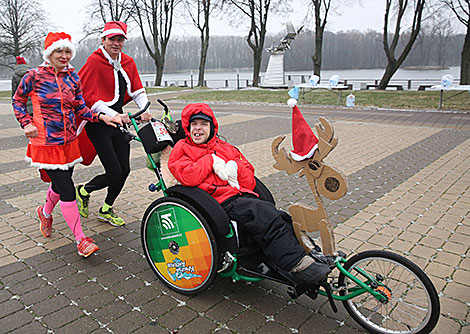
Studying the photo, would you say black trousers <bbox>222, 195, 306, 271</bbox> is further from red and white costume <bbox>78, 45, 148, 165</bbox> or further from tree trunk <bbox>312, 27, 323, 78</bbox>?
tree trunk <bbox>312, 27, 323, 78</bbox>

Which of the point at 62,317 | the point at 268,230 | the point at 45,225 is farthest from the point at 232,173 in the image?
the point at 45,225

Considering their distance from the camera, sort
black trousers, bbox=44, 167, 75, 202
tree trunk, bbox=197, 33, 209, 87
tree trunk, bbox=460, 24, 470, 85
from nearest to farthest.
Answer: black trousers, bbox=44, 167, 75, 202 → tree trunk, bbox=460, 24, 470, 85 → tree trunk, bbox=197, 33, 209, 87

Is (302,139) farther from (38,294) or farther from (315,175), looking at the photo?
(38,294)

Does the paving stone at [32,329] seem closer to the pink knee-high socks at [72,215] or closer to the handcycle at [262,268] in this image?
the handcycle at [262,268]

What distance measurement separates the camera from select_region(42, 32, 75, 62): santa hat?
3082mm

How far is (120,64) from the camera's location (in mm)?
3691

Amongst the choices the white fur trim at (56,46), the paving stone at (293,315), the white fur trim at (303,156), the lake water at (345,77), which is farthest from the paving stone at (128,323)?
the lake water at (345,77)

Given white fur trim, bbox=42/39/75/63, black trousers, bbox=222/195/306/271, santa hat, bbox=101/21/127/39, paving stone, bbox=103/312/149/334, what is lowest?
paving stone, bbox=103/312/149/334

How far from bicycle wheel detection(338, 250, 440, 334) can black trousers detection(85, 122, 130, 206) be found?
2.32 metres

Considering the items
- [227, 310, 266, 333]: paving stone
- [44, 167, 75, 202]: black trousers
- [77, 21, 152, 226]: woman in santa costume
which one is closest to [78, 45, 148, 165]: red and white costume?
[77, 21, 152, 226]: woman in santa costume

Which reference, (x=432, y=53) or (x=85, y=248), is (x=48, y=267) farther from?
(x=432, y=53)

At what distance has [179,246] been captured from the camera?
266cm

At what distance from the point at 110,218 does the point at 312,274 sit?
8.39 ft

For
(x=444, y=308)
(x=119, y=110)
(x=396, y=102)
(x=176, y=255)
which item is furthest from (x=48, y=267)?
(x=396, y=102)
